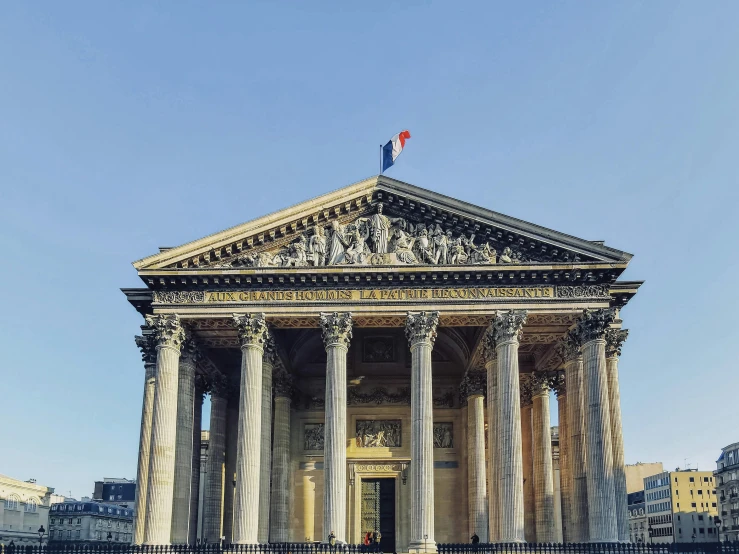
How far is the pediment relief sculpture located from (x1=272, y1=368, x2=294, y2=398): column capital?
7.68 metres

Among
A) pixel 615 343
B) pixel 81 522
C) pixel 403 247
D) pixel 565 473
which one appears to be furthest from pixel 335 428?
pixel 81 522

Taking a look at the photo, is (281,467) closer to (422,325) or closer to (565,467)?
(422,325)

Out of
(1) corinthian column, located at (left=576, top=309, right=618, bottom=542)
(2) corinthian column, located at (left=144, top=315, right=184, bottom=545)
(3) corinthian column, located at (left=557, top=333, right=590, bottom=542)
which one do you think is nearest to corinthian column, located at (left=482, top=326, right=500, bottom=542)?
(3) corinthian column, located at (left=557, top=333, right=590, bottom=542)

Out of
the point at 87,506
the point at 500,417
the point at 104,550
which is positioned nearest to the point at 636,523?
the point at 87,506

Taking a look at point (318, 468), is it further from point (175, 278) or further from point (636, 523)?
point (636, 523)

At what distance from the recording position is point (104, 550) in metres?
29.9

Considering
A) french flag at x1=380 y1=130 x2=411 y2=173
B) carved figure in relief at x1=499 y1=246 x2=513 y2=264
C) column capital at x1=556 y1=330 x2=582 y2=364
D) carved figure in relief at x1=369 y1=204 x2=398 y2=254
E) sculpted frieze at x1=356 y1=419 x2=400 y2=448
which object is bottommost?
sculpted frieze at x1=356 y1=419 x2=400 y2=448

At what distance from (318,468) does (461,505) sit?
7.94 metres

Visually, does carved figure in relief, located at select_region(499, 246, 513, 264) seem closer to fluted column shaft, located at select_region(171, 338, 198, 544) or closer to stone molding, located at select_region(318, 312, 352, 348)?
stone molding, located at select_region(318, 312, 352, 348)

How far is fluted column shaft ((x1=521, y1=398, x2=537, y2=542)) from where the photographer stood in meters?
40.2

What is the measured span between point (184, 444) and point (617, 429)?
1953cm

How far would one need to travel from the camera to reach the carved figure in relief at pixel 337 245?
112 feet

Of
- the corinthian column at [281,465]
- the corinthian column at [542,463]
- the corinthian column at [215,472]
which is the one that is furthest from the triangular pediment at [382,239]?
the corinthian column at [542,463]

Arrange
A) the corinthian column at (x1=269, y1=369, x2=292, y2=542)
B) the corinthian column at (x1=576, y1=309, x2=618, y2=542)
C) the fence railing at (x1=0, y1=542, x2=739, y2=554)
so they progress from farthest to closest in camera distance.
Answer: the corinthian column at (x1=269, y1=369, x2=292, y2=542) → the corinthian column at (x1=576, y1=309, x2=618, y2=542) → the fence railing at (x1=0, y1=542, x2=739, y2=554)
